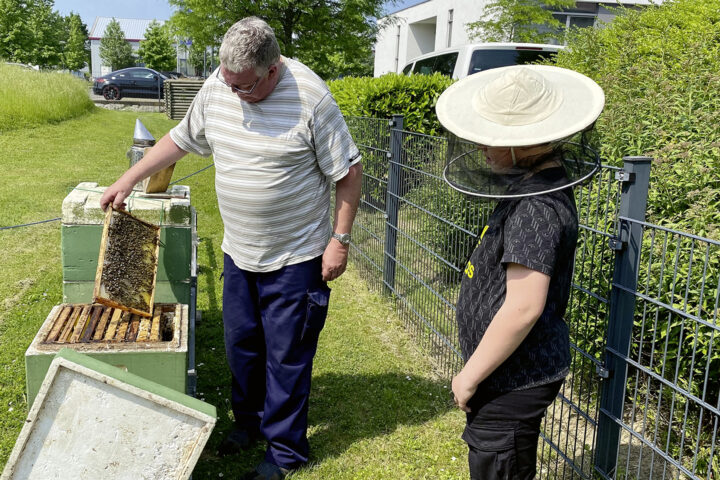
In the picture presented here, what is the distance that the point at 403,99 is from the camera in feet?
24.9

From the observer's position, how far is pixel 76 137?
1495 cm

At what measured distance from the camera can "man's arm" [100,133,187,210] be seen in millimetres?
2984

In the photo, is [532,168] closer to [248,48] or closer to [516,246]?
[516,246]

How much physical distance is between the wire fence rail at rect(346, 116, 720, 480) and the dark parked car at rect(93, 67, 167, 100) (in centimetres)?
2308

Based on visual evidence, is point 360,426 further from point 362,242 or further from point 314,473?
point 362,242

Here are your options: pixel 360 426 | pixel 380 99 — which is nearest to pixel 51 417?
pixel 360 426

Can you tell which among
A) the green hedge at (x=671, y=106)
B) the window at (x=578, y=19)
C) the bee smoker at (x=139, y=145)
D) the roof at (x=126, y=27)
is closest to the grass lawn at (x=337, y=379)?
the bee smoker at (x=139, y=145)

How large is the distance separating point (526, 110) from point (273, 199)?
4.59 feet

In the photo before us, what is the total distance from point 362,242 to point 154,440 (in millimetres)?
4346

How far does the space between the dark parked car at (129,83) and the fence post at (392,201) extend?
24.0m

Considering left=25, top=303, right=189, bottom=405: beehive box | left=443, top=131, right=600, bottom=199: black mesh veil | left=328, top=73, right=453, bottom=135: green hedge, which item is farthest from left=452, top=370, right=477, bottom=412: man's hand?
left=328, top=73, right=453, bottom=135: green hedge

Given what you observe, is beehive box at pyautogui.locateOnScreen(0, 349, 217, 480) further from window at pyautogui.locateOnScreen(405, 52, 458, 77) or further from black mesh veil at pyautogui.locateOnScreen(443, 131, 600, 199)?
window at pyautogui.locateOnScreen(405, 52, 458, 77)

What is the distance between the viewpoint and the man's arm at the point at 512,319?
177cm

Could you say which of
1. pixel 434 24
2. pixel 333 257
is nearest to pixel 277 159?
pixel 333 257
